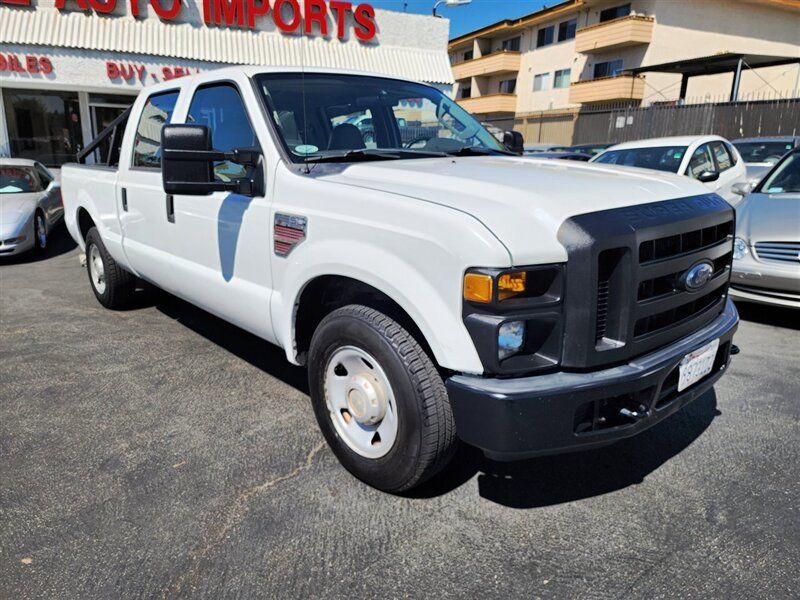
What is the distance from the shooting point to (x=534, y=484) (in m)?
2.85

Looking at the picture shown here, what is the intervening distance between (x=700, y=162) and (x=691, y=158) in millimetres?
263

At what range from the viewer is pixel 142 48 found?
45.5 ft

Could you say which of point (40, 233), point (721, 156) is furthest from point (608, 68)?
point (40, 233)

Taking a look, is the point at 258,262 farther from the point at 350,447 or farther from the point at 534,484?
the point at 534,484

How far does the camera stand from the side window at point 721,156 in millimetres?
8617

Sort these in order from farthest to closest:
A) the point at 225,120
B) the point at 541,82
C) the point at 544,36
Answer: the point at 541,82 < the point at 544,36 < the point at 225,120

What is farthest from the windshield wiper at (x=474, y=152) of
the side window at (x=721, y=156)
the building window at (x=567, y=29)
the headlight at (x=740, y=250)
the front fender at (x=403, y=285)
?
the building window at (x=567, y=29)

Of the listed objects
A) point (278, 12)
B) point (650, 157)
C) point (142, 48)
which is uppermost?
point (278, 12)

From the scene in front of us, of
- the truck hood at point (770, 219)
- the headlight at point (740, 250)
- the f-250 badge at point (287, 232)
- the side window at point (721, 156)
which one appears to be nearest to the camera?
the f-250 badge at point (287, 232)

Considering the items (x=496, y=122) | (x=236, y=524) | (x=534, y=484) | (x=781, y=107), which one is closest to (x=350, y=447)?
(x=236, y=524)

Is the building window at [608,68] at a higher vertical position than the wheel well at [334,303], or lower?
higher

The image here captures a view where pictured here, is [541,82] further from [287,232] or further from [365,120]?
[287,232]

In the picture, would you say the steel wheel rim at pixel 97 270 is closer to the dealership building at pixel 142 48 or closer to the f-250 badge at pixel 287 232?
the f-250 badge at pixel 287 232

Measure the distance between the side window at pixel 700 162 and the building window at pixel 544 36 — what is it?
32.6 metres
